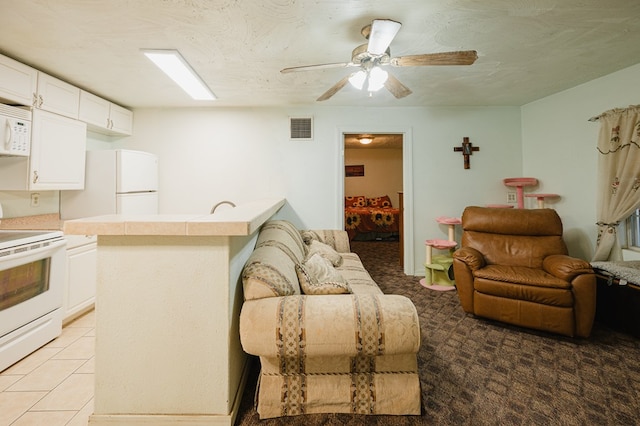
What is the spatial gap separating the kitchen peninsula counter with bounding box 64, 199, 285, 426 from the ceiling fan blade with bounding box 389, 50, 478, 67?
59.9 inches

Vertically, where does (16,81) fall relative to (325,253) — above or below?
above

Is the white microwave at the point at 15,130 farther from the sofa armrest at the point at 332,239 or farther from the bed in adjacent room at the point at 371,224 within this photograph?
the bed in adjacent room at the point at 371,224

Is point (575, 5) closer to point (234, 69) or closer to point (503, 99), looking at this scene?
point (503, 99)

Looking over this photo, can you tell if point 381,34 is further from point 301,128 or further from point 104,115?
point 104,115

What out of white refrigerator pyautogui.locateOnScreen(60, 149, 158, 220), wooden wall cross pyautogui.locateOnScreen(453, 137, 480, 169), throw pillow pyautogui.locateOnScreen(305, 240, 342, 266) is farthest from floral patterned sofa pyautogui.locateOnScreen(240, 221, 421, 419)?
wooden wall cross pyautogui.locateOnScreen(453, 137, 480, 169)

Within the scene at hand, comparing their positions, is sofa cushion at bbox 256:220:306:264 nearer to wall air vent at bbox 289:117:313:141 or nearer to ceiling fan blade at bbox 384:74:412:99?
ceiling fan blade at bbox 384:74:412:99

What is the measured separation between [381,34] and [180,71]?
1973 millimetres

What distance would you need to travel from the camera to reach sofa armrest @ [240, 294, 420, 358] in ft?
4.06

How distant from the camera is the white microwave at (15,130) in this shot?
209 cm

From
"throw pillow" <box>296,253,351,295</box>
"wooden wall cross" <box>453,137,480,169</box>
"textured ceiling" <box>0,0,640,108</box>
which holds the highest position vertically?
"textured ceiling" <box>0,0,640,108</box>

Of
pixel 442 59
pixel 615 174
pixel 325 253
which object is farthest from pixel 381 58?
pixel 615 174

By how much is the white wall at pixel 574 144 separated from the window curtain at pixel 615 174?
179mm

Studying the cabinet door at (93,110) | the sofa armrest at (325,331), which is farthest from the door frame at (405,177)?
the cabinet door at (93,110)

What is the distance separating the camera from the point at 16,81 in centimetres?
221
